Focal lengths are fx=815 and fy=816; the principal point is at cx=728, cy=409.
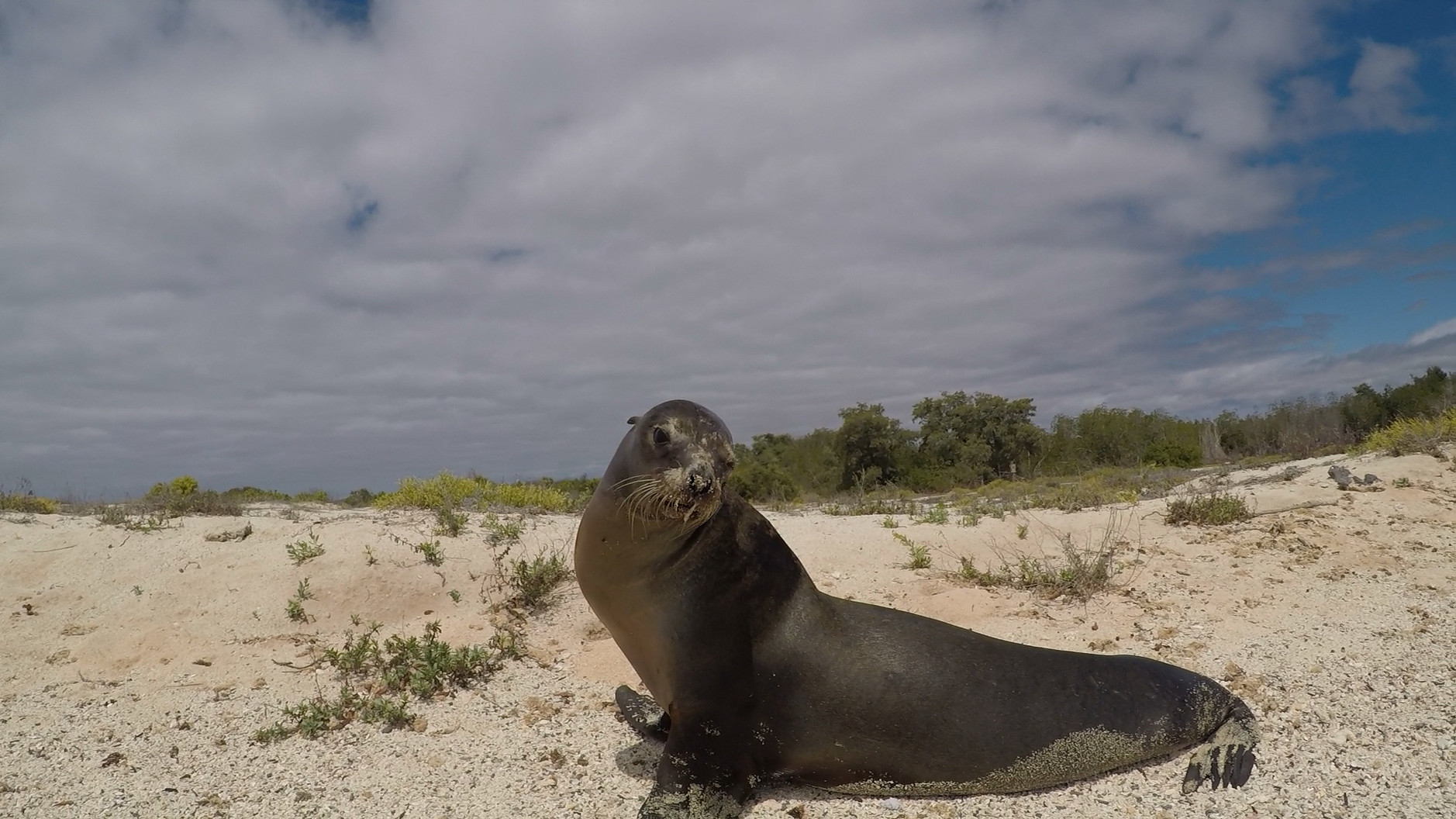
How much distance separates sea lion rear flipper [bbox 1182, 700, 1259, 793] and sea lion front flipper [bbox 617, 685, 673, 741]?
113 inches

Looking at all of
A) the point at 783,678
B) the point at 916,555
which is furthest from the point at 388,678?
the point at 916,555

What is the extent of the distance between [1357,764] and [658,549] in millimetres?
3800

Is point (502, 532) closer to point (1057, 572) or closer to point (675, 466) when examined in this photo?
point (675, 466)

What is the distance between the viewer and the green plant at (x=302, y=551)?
7.70m

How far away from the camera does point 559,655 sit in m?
6.62

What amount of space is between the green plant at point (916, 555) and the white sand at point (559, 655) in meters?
0.11

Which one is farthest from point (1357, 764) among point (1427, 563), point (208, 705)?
point (208, 705)

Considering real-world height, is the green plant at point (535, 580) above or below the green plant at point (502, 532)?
below

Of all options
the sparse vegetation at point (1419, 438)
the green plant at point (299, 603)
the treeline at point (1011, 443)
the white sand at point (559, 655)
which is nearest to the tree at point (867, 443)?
the treeline at point (1011, 443)

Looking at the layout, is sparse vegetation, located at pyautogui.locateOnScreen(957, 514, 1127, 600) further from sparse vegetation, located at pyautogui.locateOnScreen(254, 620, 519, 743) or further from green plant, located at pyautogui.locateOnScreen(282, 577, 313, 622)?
green plant, located at pyautogui.locateOnScreen(282, 577, 313, 622)

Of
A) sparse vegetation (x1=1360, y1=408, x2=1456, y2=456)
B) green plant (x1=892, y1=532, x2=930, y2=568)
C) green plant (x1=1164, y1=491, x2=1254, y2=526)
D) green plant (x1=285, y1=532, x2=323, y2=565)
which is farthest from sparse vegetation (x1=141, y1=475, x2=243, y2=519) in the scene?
sparse vegetation (x1=1360, y1=408, x2=1456, y2=456)

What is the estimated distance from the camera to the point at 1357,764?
4.23 m

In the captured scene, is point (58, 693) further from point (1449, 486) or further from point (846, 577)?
point (1449, 486)

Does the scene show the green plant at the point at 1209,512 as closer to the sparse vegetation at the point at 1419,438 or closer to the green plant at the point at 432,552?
the sparse vegetation at the point at 1419,438
